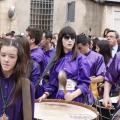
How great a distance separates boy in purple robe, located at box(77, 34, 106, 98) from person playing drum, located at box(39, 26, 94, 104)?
3.38ft

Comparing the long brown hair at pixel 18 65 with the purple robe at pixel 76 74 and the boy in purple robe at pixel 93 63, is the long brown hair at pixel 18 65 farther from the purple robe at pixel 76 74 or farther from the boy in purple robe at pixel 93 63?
the boy in purple robe at pixel 93 63

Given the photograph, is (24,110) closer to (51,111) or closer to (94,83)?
(51,111)

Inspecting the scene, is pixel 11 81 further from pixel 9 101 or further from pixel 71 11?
pixel 71 11

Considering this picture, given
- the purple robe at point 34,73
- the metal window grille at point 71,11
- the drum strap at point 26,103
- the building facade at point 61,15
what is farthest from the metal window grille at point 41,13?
the drum strap at point 26,103

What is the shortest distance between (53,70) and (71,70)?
0.29 meters

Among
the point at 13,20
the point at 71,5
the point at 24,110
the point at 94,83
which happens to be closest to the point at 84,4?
the point at 71,5

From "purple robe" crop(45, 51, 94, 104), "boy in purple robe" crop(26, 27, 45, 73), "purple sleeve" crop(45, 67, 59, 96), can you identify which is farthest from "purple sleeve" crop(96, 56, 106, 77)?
"purple sleeve" crop(45, 67, 59, 96)

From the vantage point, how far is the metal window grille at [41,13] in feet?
57.5

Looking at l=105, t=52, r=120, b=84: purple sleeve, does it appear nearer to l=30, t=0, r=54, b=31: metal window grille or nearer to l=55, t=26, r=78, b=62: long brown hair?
l=55, t=26, r=78, b=62: long brown hair

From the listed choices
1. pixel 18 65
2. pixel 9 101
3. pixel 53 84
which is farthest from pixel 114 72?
pixel 9 101

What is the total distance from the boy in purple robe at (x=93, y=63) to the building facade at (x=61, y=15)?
10.7m

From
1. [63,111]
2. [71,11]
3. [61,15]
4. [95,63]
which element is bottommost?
[63,111]

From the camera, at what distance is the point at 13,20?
56.0 feet

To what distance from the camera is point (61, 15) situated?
706 inches
